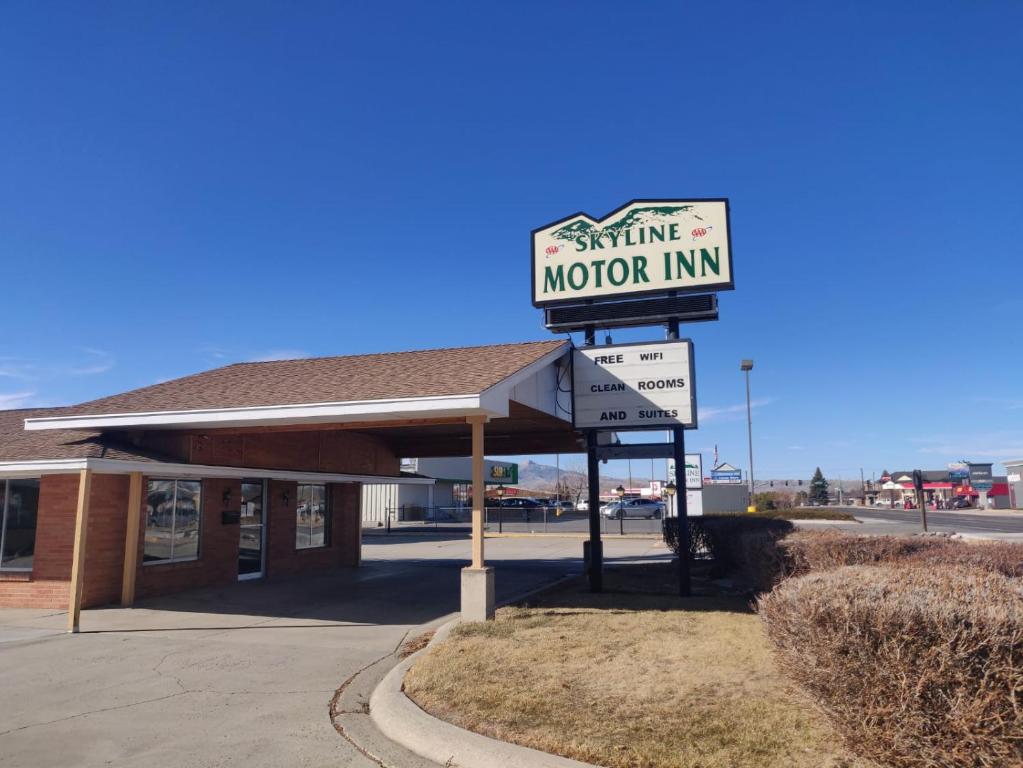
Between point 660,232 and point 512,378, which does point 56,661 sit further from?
point 660,232

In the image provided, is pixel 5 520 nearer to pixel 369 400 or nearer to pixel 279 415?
pixel 279 415

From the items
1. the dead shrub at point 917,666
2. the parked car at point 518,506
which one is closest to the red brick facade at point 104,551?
the dead shrub at point 917,666

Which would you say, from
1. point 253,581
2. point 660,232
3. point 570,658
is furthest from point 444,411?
point 253,581

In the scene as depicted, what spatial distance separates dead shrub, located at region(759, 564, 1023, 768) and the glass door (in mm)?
13320

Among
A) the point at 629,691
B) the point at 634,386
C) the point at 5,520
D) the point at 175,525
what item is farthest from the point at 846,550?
the point at 5,520

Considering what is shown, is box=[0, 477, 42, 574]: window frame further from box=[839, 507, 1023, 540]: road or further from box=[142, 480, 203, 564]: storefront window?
box=[839, 507, 1023, 540]: road

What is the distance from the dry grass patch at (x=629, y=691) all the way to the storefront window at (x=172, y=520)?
23.0 feet

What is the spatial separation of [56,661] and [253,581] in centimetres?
722

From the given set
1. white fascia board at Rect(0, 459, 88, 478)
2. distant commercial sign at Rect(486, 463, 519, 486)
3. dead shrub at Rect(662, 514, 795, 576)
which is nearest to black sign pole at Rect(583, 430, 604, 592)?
dead shrub at Rect(662, 514, 795, 576)

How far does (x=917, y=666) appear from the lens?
430cm

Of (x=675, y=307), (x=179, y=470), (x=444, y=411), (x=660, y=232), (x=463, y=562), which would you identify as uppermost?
(x=660, y=232)

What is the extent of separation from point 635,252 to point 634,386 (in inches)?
102

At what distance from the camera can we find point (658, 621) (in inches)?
Result: 397

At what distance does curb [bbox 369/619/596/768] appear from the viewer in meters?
4.96
